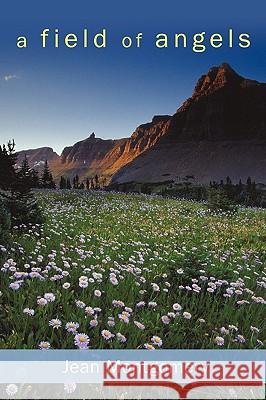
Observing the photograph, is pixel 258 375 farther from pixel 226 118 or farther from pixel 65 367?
pixel 226 118

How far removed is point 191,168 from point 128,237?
191m

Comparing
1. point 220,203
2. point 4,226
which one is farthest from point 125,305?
point 220,203

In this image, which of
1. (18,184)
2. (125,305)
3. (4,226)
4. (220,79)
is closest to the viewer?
(125,305)

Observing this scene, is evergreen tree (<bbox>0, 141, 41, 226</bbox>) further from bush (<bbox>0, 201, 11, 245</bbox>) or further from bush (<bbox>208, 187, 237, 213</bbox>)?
bush (<bbox>208, 187, 237, 213</bbox>)

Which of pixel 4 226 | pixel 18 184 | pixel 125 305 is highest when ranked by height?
pixel 18 184

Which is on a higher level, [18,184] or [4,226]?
[18,184]

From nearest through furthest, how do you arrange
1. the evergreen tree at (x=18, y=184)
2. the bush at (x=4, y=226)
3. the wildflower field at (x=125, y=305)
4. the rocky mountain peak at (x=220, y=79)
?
the wildflower field at (x=125, y=305)
the bush at (x=4, y=226)
the evergreen tree at (x=18, y=184)
the rocky mountain peak at (x=220, y=79)

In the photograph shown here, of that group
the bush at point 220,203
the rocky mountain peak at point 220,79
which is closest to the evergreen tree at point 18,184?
the bush at point 220,203

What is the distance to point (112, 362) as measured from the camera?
9.89 ft

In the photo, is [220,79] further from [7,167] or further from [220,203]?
[7,167]

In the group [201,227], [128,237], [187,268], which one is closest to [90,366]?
[187,268]

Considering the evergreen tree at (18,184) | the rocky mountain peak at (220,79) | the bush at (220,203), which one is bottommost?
the bush at (220,203)

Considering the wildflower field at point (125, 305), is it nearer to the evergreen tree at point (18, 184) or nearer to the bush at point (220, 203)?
the evergreen tree at point (18, 184)

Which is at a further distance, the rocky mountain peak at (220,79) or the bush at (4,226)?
the rocky mountain peak at (220,79)
